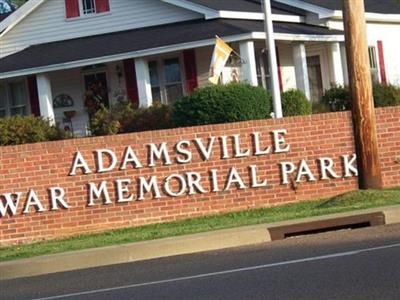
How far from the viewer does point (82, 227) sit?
645 inches

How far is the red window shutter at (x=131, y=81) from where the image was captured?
27094 mm

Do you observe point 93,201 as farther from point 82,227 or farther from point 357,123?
point 357,123

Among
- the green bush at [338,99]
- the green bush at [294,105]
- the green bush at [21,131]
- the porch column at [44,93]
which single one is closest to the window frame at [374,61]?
the green bush at [338,99]

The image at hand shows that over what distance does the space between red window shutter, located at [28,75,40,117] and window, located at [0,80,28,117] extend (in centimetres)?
43

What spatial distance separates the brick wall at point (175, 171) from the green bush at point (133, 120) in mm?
4400

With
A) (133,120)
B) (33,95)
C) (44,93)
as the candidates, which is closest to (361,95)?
(133,120)

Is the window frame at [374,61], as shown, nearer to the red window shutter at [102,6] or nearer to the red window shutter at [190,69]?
the red window shutter at [190,69]

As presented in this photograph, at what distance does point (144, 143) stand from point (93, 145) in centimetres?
93

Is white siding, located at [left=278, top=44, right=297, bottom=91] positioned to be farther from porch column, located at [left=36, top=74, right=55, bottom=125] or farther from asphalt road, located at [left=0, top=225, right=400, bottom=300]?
asphalt road, located at [left=0, top=225, right=400, bottom=300]

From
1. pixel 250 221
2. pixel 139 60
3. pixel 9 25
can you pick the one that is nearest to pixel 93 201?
pixel 250 221

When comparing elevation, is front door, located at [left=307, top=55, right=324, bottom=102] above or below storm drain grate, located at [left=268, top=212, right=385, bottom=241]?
above

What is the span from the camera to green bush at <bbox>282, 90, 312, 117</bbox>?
74.7 ft

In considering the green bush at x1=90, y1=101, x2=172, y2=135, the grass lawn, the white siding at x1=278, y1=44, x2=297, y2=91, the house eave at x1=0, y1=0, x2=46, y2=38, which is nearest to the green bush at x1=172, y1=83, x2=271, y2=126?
the green bush at x1=90, y1=101, x2=172, y2=135

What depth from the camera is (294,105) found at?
22828mm
